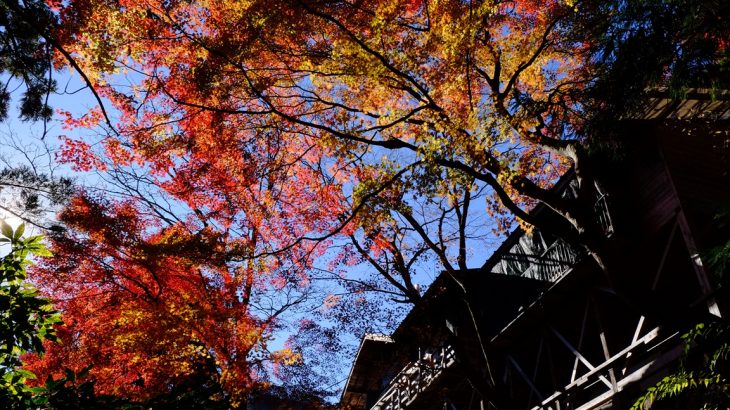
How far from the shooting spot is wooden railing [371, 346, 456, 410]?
18.3 meters

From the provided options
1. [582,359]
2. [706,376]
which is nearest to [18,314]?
[706,376]

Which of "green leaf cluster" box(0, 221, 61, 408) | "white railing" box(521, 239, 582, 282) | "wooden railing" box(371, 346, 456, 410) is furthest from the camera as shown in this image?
"wooden railing" box(371, 346, 456, 410)

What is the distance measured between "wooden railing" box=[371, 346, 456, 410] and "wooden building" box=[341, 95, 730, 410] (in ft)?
0.61

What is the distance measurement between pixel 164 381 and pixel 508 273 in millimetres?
13805

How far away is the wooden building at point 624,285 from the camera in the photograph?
10.4 meters

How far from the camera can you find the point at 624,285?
27.9 feet

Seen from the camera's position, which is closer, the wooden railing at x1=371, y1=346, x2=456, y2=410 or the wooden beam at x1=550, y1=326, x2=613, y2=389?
the wooden beam at x1=550, y1=326, x2=613, y2=389

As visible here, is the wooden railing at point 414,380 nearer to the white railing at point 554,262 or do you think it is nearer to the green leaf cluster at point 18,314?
the white railing at point 554,262

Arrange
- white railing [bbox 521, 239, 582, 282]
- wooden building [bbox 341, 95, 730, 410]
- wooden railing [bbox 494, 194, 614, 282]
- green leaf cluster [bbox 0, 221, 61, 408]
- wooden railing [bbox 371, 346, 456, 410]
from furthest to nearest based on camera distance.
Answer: wooden railing [bbox 371, 346, 456, 410] → white railing [bbox 521, 239, 582, 282] → wooden railing [bbox 494, 194, 614, 282] → wooden building [bbox 341, 95, 730, 410] → green leaf cluster [bbox 0, 221, 61, 408]

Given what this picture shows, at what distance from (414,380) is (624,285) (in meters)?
14.5

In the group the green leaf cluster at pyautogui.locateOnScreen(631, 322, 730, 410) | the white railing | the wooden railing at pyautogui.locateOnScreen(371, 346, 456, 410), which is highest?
the white railing

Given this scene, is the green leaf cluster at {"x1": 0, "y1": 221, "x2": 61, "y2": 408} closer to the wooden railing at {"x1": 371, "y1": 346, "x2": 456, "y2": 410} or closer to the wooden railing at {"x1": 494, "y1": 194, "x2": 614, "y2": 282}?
the wooden railing at {"x1": 494, "y1": 194, "x2": 614, "y2": 282}

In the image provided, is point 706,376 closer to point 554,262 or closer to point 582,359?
point 582,359

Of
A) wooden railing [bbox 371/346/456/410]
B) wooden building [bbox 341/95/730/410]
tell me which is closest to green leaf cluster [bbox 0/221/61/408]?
wooden building [bbox 341/95/730/410]
